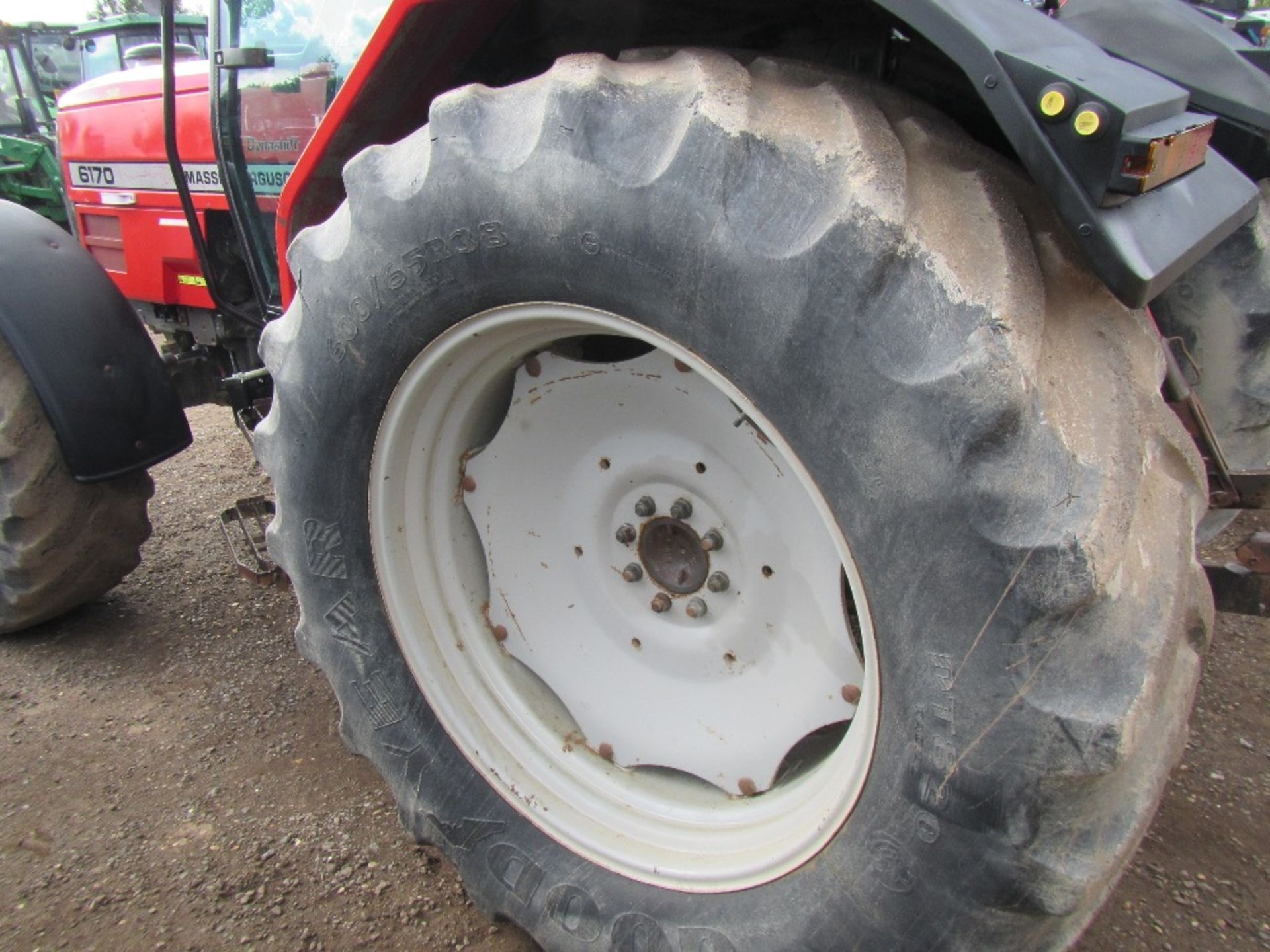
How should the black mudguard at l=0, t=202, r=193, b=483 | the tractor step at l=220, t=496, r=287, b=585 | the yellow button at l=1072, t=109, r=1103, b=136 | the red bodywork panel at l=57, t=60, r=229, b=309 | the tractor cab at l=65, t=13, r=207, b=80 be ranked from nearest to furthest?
1. the yellow button at l=1072, t=109, r=1103, b=136
2. the black mudguard at l=0, t=202, r=193, b=483
3. the tractor step at l=220, t=496, r=287, b=585
4. the red bodywork panel at l=57, t=60, r=229, b=309
5. the tractor cab at l=65, t=13, r=207, b=80

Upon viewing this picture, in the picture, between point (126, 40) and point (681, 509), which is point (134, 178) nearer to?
point (681, 509)

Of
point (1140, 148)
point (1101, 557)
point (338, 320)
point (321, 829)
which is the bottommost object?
point (321, 829)

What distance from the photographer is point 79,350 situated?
2469 mm

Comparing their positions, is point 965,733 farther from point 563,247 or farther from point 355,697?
point 355,697

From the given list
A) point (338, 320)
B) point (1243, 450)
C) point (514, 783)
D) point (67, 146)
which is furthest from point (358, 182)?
point (67, 146)

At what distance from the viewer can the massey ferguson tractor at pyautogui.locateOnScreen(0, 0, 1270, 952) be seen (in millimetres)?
1007

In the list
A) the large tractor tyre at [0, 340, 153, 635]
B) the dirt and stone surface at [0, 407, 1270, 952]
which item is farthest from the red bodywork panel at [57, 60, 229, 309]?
the dirt and stone surface at [0, 407, 1270, 952]

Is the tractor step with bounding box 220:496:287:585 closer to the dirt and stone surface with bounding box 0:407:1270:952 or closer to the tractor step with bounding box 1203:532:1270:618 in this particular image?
the dirt and stone surface with bounding box 0:407:1270:952

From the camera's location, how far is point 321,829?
2.09 m

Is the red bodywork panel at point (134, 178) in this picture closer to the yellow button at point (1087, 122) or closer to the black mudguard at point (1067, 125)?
the black mudguard at point (1067, 125)

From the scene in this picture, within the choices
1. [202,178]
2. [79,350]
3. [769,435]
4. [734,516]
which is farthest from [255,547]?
[769,435]

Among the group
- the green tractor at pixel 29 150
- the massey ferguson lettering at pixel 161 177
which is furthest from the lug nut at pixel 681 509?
the green tractor at pixel 29 150

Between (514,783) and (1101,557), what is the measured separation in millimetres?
1110

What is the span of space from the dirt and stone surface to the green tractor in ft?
20.5
